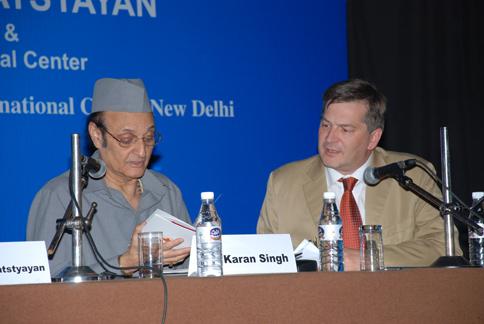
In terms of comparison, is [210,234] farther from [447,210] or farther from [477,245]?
[477,245]

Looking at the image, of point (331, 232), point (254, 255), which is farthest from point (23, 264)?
point (331, 232)

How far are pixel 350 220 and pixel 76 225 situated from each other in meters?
1.48

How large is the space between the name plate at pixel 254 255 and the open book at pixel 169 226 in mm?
439

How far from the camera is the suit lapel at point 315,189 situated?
11.8 ft

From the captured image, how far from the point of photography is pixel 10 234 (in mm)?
3926

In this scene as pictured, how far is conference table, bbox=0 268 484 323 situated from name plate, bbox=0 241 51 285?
24 cm

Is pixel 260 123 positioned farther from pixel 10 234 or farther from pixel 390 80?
pixel 10 234

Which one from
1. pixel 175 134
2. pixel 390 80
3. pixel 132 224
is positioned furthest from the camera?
pixel 390 80

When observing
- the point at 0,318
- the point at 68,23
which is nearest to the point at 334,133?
the point at 68,23

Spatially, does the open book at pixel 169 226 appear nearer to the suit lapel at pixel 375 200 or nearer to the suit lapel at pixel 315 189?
the suit lapel at pixel 315 189

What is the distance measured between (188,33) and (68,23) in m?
0.71

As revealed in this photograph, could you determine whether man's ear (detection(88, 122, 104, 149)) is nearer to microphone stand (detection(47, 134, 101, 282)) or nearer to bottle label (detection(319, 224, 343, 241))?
microphone stand (detection(47, 134, 101, 282))

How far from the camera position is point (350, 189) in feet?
11.6

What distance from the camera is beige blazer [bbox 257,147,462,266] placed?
3.53m
